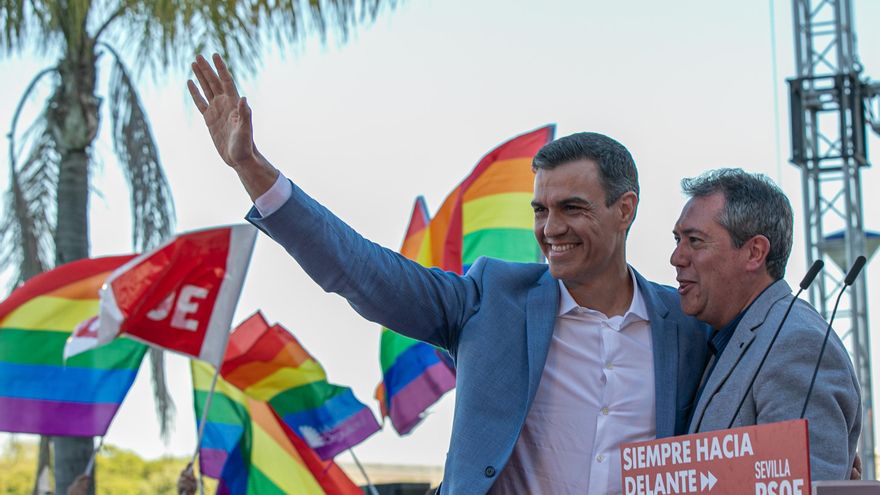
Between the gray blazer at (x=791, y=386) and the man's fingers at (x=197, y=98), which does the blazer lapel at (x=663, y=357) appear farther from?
the man's fingers at (x=197, y=98)

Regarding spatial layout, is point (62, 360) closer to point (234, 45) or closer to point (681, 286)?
point (234, 45)

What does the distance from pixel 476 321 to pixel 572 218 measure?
35 cm

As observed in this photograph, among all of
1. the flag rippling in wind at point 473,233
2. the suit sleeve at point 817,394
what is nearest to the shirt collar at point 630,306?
the suit sleeve at point 817,394

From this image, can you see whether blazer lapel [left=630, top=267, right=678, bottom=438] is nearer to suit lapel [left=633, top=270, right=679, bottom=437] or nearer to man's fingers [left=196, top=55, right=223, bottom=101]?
suit lapel [left=633, top=270, right=679, bottom=437]

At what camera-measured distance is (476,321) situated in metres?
3.39

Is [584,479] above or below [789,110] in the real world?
below

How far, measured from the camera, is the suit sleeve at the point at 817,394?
2.95 meters

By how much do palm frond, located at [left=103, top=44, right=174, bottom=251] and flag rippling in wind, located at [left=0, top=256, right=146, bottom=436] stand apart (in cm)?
174

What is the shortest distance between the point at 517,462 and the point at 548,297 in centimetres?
43

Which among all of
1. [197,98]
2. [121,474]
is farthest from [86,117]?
[121,474]

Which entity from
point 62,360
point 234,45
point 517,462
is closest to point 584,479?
point 517,462

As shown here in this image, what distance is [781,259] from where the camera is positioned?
3.56m

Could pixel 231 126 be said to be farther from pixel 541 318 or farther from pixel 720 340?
pixel 720 340

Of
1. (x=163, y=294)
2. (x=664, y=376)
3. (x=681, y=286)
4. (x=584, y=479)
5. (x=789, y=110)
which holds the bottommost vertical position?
(x=584, y=479)
